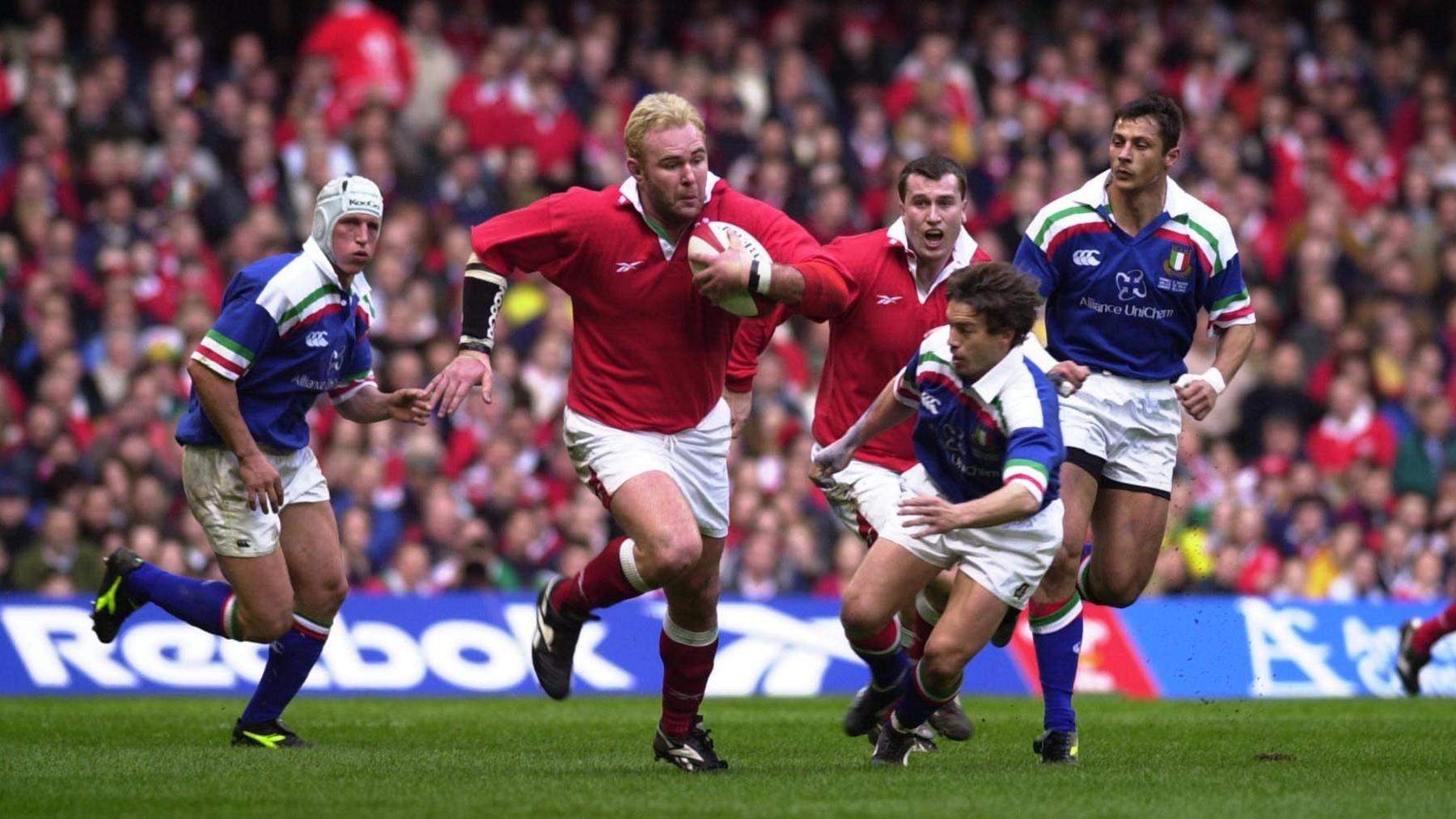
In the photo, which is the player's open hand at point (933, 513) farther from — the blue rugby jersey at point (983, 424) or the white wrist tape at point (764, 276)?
the white wrist tape at point (764, 276)

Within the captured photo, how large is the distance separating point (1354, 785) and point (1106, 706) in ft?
16.9

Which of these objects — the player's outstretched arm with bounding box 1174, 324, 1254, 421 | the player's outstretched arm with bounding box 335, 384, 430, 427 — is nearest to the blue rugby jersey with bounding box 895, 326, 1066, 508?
the player's outstretched arm with bounding box 1174, 324, 1254, 421

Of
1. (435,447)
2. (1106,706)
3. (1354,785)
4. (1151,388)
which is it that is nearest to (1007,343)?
(1151,388)

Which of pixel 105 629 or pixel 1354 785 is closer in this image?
pixel 1354 785

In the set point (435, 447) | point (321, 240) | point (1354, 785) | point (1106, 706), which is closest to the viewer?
point (1354, 785)

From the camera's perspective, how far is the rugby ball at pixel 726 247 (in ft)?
25.8

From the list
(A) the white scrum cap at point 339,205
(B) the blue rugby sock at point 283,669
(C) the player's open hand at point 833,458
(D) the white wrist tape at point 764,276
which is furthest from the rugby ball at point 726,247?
(B) the blue rugby sock at point 283,669

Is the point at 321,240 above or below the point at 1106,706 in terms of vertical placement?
above

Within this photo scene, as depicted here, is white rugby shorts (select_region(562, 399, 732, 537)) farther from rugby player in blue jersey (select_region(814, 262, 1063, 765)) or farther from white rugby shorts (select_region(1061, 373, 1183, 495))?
white rugby shorts (select_region(1061, 373, 1183, 495))

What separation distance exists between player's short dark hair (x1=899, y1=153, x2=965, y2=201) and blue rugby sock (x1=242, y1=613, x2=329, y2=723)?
3.40 metres

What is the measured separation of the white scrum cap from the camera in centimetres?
955

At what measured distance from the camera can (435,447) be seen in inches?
637

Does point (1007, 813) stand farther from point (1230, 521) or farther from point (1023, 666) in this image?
point (1230, 521)

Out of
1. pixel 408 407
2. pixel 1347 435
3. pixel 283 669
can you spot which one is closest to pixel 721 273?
pixel 408 407
